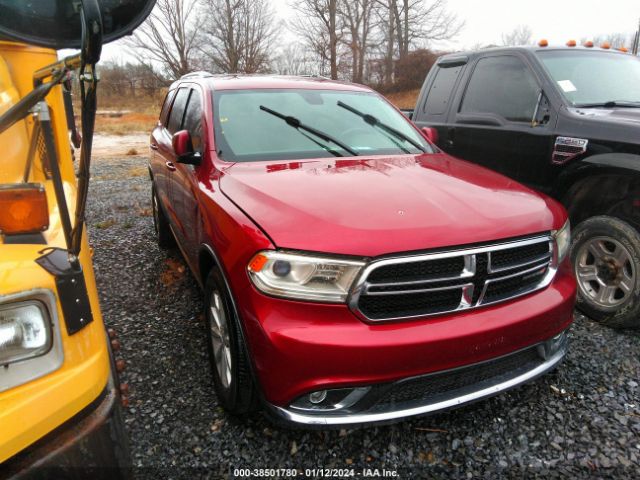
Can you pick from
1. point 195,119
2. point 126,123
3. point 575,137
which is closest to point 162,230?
point 195,119

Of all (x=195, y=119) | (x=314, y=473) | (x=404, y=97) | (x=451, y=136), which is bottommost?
(x=314, y=473)

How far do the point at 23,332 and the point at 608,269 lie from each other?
355cm

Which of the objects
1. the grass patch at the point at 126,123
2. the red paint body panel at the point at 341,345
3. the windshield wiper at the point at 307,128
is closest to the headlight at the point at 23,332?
the red paint body panel at the point at 341,345

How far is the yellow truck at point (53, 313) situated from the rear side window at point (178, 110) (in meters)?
2.64

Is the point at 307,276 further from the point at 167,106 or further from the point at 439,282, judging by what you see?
the point at 167,106

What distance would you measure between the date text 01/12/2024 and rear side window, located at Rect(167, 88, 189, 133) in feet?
9.10

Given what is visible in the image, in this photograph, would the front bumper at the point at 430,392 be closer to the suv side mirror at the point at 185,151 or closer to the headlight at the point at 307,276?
the headlight at the point at 307,276

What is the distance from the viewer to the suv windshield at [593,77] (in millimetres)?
3688

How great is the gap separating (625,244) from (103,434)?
3282mm

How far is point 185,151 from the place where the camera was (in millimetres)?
2824

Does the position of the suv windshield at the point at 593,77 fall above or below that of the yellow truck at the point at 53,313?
above

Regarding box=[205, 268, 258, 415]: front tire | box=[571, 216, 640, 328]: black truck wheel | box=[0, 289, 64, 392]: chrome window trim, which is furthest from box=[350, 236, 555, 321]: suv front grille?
box=[571, 216, 640, 328]: black truck wheel

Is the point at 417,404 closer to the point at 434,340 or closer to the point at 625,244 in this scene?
the point at 434,340

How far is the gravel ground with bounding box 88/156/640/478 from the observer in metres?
2.10
